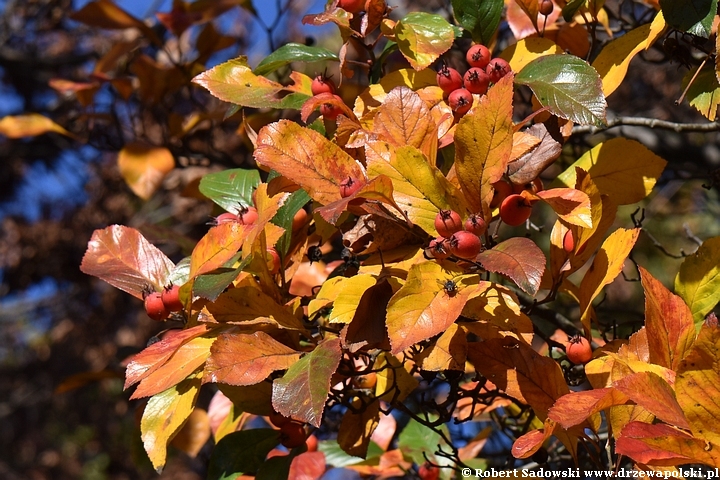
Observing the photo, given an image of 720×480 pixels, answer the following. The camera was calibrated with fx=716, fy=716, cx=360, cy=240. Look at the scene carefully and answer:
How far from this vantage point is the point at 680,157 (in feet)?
5.93

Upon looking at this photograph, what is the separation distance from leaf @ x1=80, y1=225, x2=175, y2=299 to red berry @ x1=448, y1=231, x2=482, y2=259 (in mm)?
373

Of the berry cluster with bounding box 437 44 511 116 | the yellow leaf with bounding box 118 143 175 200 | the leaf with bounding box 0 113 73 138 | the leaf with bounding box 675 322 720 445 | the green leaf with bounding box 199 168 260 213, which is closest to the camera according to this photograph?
the leaf with bounding box 675 322 720 445

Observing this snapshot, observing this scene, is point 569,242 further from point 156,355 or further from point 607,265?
point 156,355

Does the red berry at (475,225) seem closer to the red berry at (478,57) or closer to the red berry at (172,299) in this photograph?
the red berry at (478,57)

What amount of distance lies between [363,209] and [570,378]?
0.37 meters

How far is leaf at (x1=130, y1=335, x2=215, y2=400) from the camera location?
694 mm

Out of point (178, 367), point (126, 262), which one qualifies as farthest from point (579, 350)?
point (126, 262)

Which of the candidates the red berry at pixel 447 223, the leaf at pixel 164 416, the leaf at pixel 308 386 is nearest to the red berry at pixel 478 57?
the red berry at pixel 447 223

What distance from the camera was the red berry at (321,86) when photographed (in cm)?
87

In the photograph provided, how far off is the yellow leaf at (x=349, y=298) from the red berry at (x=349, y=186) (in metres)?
0.08

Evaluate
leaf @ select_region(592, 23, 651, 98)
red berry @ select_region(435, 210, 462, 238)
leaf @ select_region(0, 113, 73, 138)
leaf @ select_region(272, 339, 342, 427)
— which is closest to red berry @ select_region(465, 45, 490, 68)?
leaf @ select_region(592, 23, 651, 98)

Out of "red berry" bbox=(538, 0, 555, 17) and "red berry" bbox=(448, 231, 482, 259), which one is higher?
"red berry" bbox=(538, 0, 555, 17)

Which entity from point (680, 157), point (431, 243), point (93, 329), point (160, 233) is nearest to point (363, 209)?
point (431, 243)

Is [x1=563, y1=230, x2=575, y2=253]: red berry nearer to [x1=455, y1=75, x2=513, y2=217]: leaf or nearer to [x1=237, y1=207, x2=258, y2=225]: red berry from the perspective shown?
[x1=455, y1=75, x2=513, y2=217]: leaf
